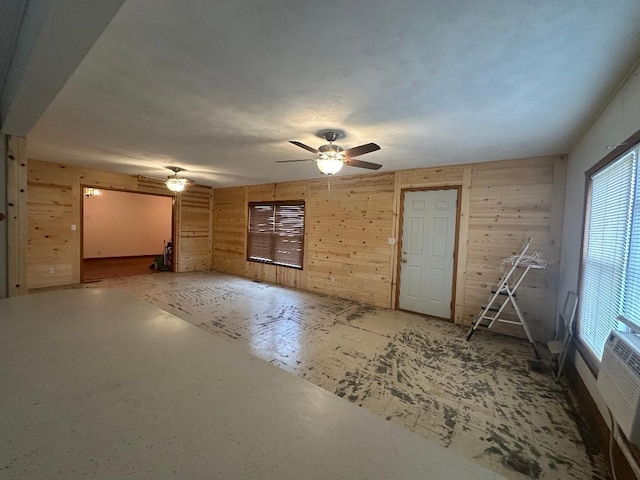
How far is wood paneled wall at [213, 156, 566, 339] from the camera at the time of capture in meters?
3.48

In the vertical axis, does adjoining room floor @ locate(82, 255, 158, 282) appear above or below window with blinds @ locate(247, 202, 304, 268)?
below

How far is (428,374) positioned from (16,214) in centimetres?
456

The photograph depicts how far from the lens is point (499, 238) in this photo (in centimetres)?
374

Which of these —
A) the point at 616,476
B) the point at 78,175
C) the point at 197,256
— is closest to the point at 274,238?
the point at 197,256

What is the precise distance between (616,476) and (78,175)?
27.0 feet

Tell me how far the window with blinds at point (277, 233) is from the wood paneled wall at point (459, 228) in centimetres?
20

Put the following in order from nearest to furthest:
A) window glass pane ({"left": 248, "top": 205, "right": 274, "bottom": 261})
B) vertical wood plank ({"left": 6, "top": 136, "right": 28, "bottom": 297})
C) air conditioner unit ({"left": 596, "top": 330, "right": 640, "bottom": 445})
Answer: air conditioner unit ({"left": 596, "top": 330, "right": 640, "bottom": 445}) < vertical wood plank ({"left": 6, "top": 136, "right": 28, "bottom": 297}) < window glass pane ({"left": 248, "top": 205, "right": 274, "bottom": 261})

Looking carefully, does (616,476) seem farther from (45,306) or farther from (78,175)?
(78,175)

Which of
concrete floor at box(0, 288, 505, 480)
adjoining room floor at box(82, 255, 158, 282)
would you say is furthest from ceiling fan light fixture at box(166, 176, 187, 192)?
concrete floor at box(0, 288, 505, 480)

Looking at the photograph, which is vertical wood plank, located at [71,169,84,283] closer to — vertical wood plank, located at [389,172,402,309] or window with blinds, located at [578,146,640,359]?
vertical wood plank, located at [389,172,402,309]

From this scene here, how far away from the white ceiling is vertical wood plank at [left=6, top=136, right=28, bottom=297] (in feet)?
1.50

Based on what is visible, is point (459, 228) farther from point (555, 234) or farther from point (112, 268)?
point (112, 268)

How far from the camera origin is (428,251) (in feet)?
14.3

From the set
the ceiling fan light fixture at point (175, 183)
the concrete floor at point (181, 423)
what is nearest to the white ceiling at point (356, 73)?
the concrete floor at point (181, 423)
